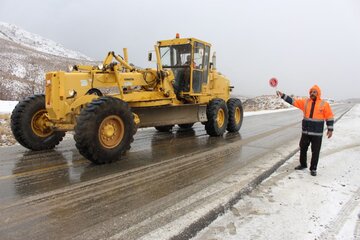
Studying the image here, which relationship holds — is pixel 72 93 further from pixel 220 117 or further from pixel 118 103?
pixel 220 117

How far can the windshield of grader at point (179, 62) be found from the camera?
10.1 metres

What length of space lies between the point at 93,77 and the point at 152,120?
2004 millimetres

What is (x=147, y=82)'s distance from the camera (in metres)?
8.87

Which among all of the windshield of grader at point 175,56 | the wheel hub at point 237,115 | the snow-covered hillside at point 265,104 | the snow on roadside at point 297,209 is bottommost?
the snow-covered hillside at point 265,104

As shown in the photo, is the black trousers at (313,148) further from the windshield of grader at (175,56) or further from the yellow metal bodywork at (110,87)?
the windshield of grader at (175,56)

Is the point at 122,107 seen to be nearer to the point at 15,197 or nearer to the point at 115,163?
the point at 115,163

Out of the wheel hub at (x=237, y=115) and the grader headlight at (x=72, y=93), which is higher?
the grader headlight at (x=72, y=93)

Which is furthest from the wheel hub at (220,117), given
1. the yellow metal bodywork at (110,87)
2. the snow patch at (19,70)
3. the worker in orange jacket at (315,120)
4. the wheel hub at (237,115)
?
the snow patch at (19,70)

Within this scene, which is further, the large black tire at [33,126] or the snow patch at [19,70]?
the snow patch at [19,70]

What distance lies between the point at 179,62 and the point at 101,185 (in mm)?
5792

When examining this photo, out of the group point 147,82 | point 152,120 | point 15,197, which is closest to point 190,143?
point 152,120

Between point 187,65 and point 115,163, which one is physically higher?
point 187,65

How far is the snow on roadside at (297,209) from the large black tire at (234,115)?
4808 mm

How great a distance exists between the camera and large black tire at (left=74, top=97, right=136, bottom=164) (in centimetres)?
614
